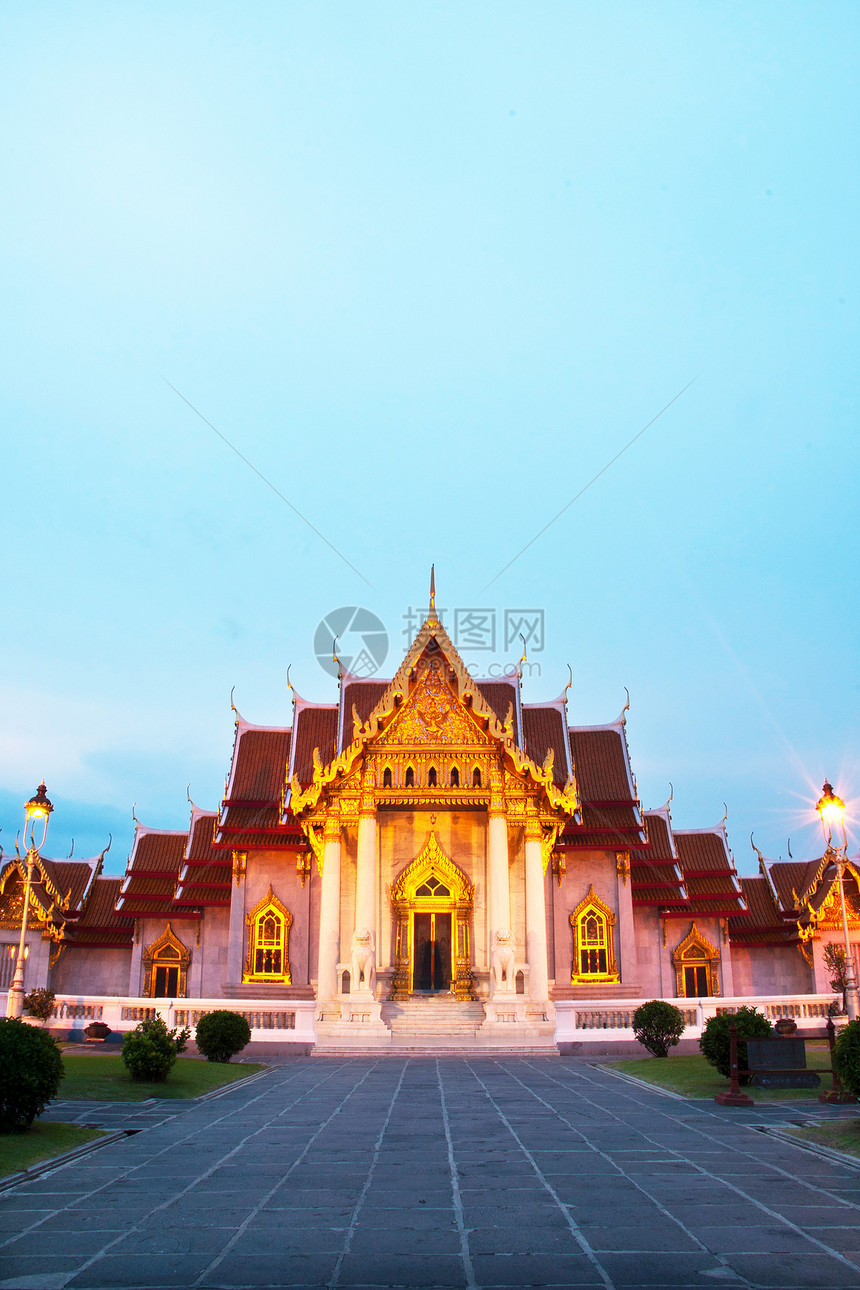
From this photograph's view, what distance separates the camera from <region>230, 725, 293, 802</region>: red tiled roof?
33625mm

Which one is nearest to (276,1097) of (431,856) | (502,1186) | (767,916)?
(502,1186)

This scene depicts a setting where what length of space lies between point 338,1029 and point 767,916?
18388 mm

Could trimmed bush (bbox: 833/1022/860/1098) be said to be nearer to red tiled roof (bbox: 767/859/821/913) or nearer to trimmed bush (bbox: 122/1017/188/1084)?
trimmed bush (bbox: 122/1017/188/1084)

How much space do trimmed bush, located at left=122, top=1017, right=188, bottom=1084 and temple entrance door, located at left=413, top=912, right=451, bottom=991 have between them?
540 inches

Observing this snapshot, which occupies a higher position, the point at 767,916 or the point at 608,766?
the point at 608,766

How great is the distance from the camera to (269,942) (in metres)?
31.3

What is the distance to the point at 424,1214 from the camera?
697 centimetres

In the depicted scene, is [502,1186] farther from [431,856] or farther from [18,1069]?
[431,856]

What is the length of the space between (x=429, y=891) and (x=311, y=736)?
7.97 meters

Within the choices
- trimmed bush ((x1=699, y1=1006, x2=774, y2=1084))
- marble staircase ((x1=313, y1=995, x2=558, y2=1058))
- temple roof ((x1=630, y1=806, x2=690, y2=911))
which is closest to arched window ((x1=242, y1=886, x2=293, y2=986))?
marble staircase ((x1=313, y1=995, x2=558, y2=1058))

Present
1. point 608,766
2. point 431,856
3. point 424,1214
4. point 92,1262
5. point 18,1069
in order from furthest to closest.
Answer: point 608,766, point 431,856, point 18,1069, point 424,1214, point 92,1262

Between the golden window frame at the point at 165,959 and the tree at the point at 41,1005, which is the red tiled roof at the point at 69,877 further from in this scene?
the tree at the point at 41,1005

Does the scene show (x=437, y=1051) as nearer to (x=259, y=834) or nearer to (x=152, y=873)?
(x=259, y=834)

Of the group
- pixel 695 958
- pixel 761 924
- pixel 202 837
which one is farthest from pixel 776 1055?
pixel 202 837
